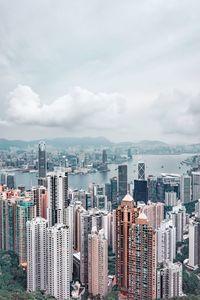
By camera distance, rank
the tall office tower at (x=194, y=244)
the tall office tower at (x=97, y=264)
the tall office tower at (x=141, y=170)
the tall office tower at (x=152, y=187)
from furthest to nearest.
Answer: the tall office tower at (x=152, y=187) → the tall office tower at (x=141, y=170) → the tall office tower at (x=194, y=244) → the tall office tower at (x=97, y=264)

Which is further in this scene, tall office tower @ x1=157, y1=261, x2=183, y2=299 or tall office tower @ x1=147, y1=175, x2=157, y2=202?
tall office tower @ x1=147, y1=175, x2=157, y2=202

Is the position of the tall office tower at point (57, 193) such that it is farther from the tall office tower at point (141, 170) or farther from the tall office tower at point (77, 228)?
the tall office tower at point (141, 170)

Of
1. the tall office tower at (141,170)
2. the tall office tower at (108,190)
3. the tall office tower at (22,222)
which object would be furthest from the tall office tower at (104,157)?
the tall office tower at (22,222)

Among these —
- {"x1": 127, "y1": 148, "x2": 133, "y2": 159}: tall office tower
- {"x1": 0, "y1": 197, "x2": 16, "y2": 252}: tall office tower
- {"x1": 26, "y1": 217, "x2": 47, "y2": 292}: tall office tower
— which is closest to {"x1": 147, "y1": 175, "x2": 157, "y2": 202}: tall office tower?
{"x1": 127, "y1": 148, "x2": 133, "y2": 159}: tall office tower

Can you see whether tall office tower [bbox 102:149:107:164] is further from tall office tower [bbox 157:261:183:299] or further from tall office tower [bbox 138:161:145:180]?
tall office tower [bbox 157:261:183:299]

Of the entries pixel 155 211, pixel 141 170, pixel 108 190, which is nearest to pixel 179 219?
pixel 155 211

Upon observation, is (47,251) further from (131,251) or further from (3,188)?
(3,188)

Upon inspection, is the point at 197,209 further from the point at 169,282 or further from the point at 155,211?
the point at 169,282
